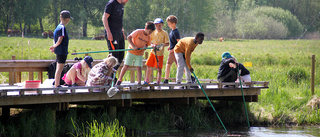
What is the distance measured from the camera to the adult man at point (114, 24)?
29.6ft

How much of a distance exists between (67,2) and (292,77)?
4251cm

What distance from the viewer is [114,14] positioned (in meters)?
9.10

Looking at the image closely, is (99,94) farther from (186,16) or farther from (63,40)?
(186,16)

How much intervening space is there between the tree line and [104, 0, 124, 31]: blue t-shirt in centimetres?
3926

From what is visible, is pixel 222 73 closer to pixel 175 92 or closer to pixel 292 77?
pixel 175 92

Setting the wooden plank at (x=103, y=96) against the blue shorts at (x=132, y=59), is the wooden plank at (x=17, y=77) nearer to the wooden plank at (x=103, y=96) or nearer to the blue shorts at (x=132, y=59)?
the wooden plank at (x=103, y=96)

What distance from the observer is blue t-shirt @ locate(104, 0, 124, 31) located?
29.6 feet

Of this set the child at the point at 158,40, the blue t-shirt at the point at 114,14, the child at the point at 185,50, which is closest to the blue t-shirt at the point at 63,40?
the blue t-shirt at the point at 114,14

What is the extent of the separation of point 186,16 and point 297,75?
147 ft

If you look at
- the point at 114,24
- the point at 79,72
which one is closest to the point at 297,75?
the point at 114,24

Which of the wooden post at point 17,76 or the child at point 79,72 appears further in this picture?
the wooden post at point 17,76

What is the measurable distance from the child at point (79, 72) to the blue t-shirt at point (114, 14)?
0.76 m

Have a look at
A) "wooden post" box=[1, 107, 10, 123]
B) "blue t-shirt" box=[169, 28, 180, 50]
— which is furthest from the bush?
"wooden post" box=[1, 107, 10, 123]

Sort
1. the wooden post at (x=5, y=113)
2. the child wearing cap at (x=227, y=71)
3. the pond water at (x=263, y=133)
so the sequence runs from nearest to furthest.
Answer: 1. the wooden post at (x=5, y=113)
2. the pond water at (x=263, y=133)
3. the child wearing cap at (x=227, y=71)
